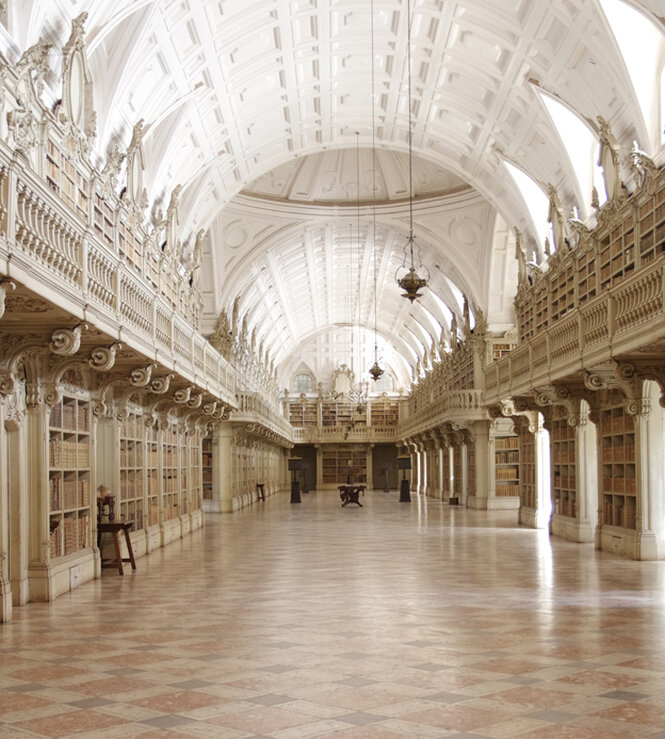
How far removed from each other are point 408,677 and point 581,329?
8.92 metres

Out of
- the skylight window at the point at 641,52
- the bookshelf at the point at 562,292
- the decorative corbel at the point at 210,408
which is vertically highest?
the skylight window at the point at 641,52

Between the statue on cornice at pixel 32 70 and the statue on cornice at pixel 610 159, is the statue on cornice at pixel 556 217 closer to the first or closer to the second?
the statue on cornice at pixel 610 159

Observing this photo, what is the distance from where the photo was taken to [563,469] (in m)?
19.3

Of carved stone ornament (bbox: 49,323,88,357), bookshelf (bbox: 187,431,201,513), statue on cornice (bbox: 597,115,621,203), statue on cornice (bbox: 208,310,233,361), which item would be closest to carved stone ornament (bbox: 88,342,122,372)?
carved stone ornament (bbox: 49,323,88,357)

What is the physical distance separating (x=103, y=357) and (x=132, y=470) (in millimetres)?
5406

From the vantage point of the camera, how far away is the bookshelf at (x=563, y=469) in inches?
732

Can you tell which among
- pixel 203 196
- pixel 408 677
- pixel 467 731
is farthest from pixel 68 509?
pixel 203 196

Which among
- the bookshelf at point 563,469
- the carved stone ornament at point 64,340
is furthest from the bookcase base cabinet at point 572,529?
the carved stone ornament at point 64,340

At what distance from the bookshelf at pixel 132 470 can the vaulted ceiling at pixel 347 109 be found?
191 inches

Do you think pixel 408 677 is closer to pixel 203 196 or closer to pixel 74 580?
pixel 74 580

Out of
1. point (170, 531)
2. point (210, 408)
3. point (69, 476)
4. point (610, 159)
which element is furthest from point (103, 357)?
point (210, 408)

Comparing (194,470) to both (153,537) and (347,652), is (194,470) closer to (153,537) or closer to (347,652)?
(153,537)

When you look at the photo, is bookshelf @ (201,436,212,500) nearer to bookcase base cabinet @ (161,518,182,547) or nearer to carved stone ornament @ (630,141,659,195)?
bookcase base cabinet @ (161,518,182,547)

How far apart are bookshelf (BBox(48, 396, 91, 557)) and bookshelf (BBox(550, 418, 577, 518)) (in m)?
10.0
